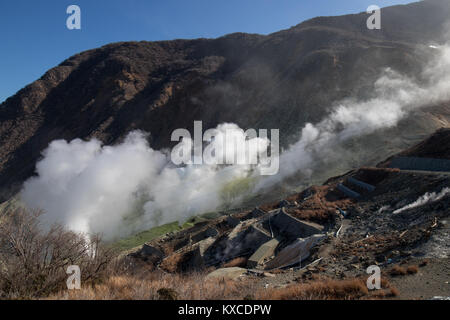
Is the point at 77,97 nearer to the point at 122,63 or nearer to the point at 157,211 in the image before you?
the point at 122,63

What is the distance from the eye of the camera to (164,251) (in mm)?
19391

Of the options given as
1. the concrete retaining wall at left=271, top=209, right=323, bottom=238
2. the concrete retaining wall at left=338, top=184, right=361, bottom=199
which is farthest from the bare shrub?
the concrete retaining wall at left=338, top=184, right=361, bottom=199

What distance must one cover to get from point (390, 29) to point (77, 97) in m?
72.6

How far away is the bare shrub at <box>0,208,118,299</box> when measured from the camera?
5.28 meters

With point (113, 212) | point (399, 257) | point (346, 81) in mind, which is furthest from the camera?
point (346, 81)

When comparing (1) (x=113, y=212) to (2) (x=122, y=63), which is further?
(2) (x=122, y=63)

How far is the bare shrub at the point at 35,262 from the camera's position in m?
5.28

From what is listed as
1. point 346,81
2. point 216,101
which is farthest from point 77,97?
point 346,81

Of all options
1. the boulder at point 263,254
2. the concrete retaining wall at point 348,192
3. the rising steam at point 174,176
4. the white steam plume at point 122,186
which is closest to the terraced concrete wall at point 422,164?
the concrete retaining wall at point 348,192

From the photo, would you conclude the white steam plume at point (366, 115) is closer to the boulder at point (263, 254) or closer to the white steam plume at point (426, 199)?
the boulder at point (263, 254)

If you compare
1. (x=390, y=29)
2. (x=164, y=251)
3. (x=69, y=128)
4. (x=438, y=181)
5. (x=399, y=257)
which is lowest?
(x=164, y=251)
